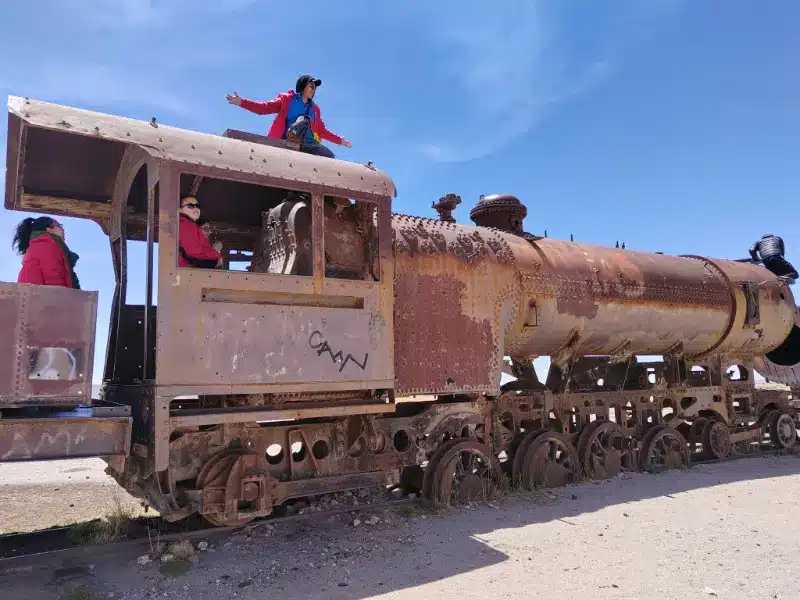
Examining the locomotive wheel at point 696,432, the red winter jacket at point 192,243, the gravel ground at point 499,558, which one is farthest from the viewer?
the locomotive wheel at point 696,432

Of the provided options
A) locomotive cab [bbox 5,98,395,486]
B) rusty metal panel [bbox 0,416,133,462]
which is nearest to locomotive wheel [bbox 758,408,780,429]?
locomotive cab [bbox 5,98,395,486]

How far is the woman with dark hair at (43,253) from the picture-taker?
15.8 feet

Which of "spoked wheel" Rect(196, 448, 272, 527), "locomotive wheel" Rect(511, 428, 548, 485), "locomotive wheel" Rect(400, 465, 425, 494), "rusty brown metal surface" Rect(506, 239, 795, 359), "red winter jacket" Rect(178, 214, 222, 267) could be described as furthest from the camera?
"rusty brown metal surface" Rect(506, 239, 795, 359)

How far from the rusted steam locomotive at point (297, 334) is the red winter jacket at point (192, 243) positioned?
28cm

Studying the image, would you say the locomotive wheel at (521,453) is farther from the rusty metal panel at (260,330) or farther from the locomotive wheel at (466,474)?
the rusty metal panel at (260,330)

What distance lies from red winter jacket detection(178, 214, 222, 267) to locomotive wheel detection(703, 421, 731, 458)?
29.2 ft

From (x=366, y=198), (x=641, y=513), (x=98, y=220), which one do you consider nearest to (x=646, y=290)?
(x=641, y=513)

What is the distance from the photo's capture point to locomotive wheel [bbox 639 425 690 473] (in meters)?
9.06

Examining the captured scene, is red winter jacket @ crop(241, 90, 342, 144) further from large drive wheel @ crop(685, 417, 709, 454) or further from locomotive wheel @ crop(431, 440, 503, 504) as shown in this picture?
large drive wheel @ crop(685, 417, 709, 454)

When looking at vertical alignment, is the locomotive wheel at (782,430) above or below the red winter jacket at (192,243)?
below

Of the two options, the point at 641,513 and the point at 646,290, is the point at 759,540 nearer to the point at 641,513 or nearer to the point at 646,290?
the point at 641,513

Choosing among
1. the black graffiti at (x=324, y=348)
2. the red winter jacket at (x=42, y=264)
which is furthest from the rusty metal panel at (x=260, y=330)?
the red winter jacket at (x=42, y=264)

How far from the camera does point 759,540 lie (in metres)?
5.79

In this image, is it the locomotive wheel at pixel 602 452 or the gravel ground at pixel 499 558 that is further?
the locomotive wheel at pixel 602 452
